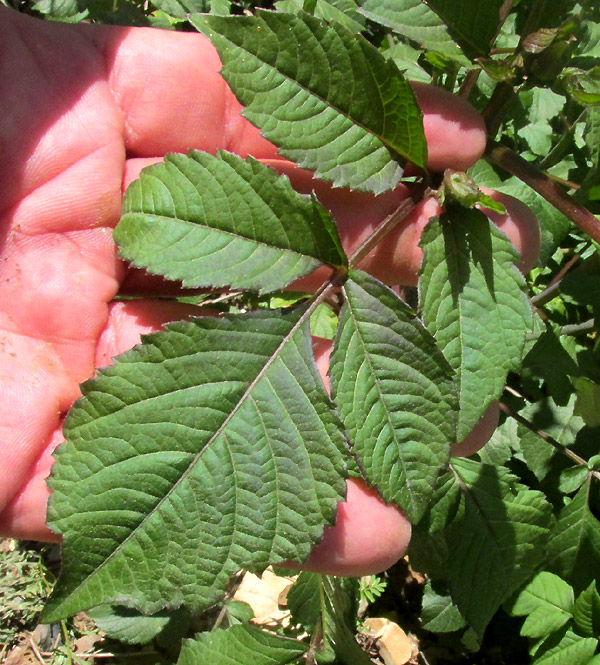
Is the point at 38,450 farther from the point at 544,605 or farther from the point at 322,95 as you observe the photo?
the point at 544,605

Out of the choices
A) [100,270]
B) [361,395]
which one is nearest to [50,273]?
[100,270]

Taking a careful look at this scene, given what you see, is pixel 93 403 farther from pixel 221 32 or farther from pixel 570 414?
pixel 570 414

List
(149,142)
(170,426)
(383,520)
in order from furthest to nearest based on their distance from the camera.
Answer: (149,142)
(383,520)
(170,426)

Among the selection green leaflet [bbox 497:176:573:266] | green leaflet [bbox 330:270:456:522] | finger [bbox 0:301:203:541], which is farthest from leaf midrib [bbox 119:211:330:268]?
green leaflet [bbox 497:176:573:266]

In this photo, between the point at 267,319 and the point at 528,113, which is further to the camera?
the point at 528,113

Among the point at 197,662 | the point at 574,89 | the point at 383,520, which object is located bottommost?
the point at 197,662

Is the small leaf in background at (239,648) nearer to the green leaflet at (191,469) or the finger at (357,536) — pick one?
the finger at (357,536)
